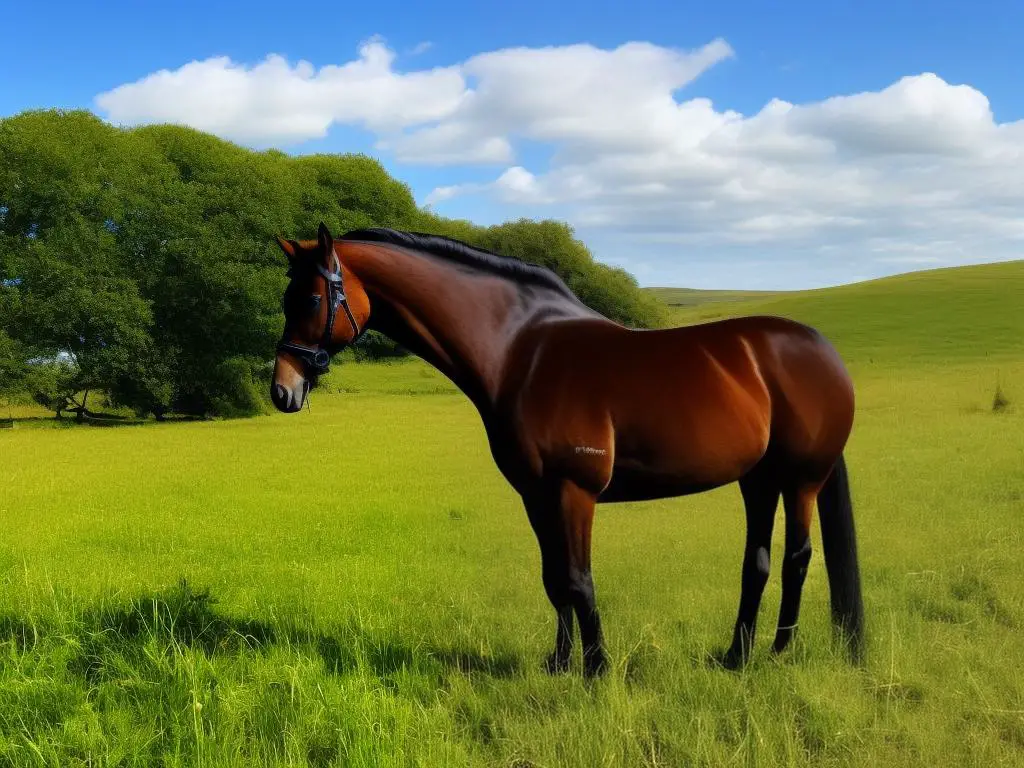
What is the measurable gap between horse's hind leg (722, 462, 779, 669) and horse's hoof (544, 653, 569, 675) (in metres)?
1.21

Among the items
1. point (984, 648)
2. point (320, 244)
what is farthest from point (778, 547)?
point (320, 244)

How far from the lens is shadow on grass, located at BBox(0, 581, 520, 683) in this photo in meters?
5.41

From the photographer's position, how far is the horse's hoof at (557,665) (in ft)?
15.9

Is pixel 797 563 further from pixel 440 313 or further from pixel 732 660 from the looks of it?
pixel 440 313

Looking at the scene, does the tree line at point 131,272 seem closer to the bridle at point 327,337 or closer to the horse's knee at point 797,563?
the bridle at point 327,337

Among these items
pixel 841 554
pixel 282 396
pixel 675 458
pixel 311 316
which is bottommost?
pixel 841 554

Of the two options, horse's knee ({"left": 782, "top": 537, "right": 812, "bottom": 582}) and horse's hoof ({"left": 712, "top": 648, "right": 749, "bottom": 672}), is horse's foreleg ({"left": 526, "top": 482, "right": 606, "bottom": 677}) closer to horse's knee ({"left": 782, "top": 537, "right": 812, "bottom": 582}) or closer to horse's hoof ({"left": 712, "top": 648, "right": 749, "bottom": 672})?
horse's hoof ({"left": 712, "top": 648, "right": 749, "bottom": 672})

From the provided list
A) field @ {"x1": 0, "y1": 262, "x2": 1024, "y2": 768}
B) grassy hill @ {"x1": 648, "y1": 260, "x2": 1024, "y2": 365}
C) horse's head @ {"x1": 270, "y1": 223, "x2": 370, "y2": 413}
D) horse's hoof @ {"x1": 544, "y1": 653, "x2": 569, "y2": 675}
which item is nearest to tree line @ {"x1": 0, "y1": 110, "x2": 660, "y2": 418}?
Answer: field @ {"x1": 0, "y1": 262, "x2": 1024, "y2": 768}

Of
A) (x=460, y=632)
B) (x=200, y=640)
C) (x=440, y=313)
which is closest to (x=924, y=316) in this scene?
(x=460, y=632)

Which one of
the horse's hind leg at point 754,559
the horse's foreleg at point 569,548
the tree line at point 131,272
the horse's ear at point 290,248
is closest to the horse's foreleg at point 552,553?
the horse's foreleg at point 569,548

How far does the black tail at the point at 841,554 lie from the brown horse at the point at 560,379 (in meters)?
0.65

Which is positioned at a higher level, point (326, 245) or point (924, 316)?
point (924, 316)

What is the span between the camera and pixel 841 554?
5566mm

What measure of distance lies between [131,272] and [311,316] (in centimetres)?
3408
